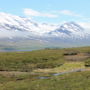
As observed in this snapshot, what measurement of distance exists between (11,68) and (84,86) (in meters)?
46.9

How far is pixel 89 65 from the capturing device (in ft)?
287

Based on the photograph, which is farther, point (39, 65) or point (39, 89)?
point (39, 65)

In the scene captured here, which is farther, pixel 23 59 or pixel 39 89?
pixel 23 59

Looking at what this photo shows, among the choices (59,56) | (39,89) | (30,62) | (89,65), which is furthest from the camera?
(59,56)

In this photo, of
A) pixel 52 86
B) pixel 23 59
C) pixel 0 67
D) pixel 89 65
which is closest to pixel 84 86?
pixel 52 86

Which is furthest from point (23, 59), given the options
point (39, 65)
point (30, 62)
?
point (39, 65)

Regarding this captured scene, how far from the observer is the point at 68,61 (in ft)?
326

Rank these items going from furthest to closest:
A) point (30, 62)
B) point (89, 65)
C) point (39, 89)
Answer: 1. point (30, 62)
2. point (89, 65)
3. point (39, 89)

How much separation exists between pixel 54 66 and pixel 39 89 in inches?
1805

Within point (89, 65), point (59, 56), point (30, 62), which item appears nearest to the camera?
point (89, 65)

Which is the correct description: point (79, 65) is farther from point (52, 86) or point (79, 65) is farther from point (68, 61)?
point (52, 86)

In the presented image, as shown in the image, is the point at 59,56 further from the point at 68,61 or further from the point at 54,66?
the point at 54,66

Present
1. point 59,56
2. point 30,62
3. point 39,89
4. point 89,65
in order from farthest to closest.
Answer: point 59,56 < point 30,62 < point 89,65 < point 39,89

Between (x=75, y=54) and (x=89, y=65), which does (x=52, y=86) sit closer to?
(x=89, y=65)
